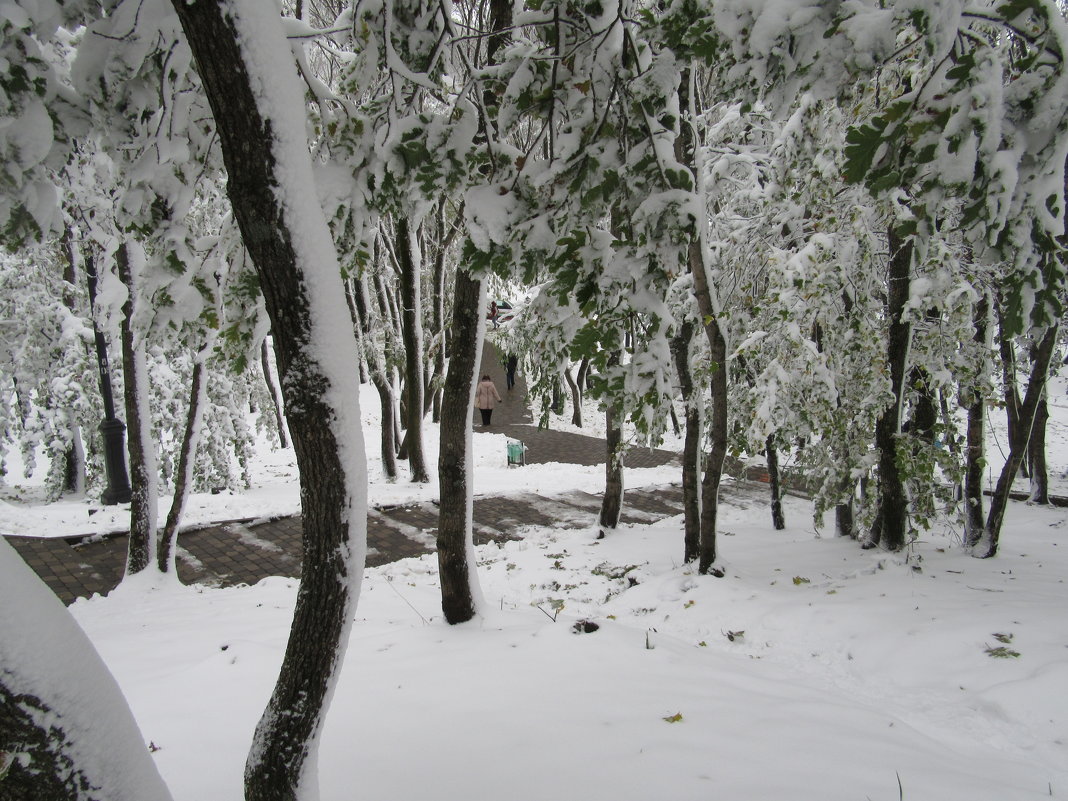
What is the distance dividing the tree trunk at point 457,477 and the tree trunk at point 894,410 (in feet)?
13.1

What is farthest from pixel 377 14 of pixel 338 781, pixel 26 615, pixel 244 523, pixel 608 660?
pixel 244 523

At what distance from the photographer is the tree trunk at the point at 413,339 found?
32.5ft

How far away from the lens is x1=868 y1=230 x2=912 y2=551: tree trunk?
543cm

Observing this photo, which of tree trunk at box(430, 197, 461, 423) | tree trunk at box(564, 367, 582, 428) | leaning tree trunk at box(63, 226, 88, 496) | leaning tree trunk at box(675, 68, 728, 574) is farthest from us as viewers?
tree trunk at box(564, 367, 582, 428)

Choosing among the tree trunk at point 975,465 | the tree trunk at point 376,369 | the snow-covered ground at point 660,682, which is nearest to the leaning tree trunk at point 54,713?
the snow-covered ground at point 660,682

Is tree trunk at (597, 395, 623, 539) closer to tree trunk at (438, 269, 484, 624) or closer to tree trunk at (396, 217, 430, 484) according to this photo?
tree trunk at (438, 269, 484, 624)

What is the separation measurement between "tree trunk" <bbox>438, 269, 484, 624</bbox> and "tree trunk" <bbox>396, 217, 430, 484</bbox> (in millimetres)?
6286

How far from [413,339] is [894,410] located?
7.50 metres

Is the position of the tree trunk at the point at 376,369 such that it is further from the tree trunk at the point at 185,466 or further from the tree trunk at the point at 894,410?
the tree trunk at the point at 894,410

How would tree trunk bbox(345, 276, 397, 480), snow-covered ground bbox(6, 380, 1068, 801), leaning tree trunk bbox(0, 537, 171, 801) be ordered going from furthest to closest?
Result: 1. tree trunk bbox(345, 276, 397, 480)
2. snow-covered ground bbox(6, 380, 1068, 801)
3. leaning tree trunk bbox(0, 537, 171, 801)

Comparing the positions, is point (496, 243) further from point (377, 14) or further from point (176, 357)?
point (176, 357)

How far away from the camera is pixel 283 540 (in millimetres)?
7414

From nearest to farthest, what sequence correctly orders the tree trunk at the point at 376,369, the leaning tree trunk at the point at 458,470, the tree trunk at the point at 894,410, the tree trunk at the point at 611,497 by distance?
1. the leaning tree trunk at the point at 458,470
2. the tree trunk at the point at 894,410
3. the tree trunk at the point at 611,497
4. the tree trunk at the point at 376,369

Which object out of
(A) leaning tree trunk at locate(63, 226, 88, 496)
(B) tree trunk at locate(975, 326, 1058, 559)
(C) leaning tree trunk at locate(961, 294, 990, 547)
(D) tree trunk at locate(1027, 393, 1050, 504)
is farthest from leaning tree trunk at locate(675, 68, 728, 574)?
(A) leaning tree trunk at locate(63, 226, 88, 496)
